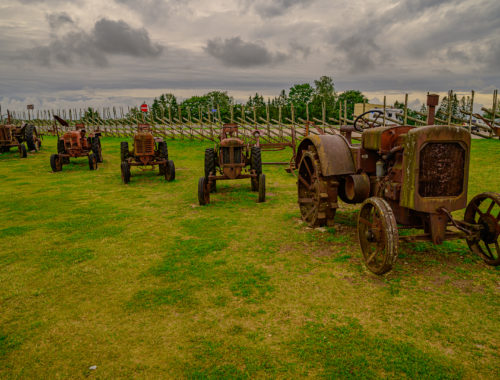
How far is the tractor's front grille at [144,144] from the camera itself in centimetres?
1044

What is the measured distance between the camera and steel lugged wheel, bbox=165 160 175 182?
32.9 feet

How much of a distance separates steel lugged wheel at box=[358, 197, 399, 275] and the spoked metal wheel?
1175 mm

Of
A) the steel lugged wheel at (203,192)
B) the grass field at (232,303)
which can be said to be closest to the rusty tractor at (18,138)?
the grass field at (232,303)

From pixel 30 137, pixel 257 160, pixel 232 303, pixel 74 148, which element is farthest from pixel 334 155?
pixel 30 137

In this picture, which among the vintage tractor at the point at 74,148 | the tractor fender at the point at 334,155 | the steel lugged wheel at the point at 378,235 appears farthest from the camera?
the vintage tractor at the point at 74,148

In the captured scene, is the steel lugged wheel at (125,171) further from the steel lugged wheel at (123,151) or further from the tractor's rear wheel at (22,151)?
the tractor's rear wheel at (22,151)

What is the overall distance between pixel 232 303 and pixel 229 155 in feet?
15.9

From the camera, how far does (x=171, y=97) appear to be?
237 ft

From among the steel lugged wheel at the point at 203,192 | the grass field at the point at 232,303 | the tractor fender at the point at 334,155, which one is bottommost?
the grass field at the point at 232,303

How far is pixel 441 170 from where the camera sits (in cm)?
360

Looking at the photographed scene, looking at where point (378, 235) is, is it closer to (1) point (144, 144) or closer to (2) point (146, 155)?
(2) point (146, 155)

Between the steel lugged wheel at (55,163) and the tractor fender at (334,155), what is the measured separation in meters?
10.7

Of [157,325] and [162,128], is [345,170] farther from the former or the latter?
[162,128]

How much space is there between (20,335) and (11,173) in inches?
460
